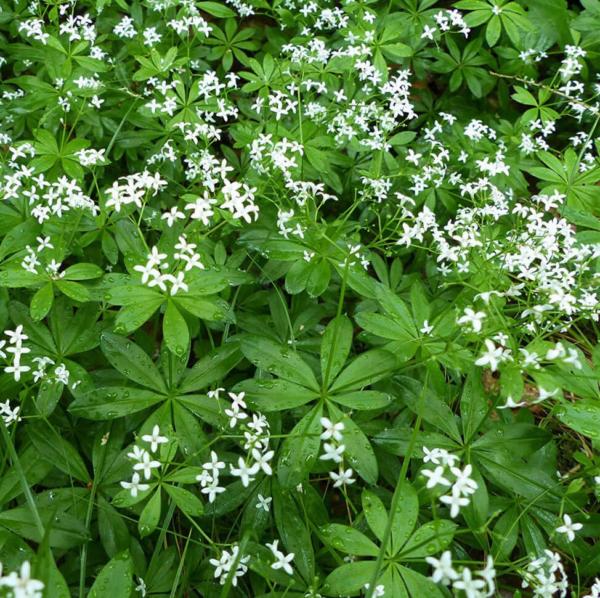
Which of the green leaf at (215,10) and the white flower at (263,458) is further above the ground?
the green leaf at (215,10)

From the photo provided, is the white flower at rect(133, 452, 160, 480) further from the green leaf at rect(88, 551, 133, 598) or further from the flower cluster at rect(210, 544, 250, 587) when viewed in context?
the flower cluster at rect(210, 544, 250, 587)

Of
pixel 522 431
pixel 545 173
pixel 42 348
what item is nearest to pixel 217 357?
pixel 42 348

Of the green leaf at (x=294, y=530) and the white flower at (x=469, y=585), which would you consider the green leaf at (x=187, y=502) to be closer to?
the green leaf at (x=294, y=530)

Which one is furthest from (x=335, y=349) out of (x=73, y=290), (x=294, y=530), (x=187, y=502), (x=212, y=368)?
(x=73, y=290)

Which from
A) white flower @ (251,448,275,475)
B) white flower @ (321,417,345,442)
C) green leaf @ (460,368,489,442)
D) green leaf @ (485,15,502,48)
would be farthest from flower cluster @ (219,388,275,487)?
green leaf @ (485,15,502,48)

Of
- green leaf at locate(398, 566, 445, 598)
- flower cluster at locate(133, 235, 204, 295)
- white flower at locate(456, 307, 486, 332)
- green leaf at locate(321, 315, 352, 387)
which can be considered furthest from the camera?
green leaf at locate(321, 315, 352, 387)

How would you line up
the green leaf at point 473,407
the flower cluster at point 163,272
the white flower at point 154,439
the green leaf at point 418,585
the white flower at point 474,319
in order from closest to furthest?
the white flower at point 474,319 < the green leaf at point 418,585 < the white flower at point 154,439 < the flower cluster at point 163,272 < the green leaf at point 473,407

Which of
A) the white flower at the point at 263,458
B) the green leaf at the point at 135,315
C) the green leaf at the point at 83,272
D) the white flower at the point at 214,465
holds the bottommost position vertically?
the white flower at the point at 214,465

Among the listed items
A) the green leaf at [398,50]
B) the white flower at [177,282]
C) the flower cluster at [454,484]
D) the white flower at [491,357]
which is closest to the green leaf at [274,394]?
the white flower at [177,282]
